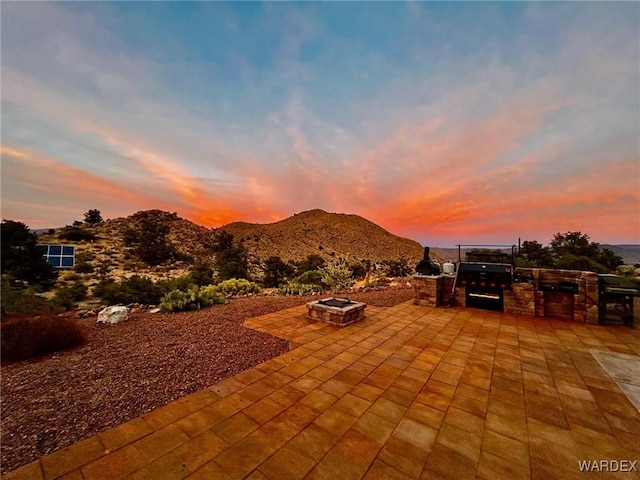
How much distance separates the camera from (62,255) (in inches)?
461

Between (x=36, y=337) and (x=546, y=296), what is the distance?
1177cm

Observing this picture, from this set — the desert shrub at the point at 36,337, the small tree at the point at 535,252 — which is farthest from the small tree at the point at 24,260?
the small tree at the point at 535,252

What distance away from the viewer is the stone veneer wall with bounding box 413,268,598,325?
6160mm

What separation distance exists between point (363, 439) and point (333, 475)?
494 millimetres

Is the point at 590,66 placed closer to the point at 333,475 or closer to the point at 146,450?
the point at 333,475

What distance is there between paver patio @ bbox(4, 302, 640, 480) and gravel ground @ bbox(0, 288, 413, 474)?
0.30 meters

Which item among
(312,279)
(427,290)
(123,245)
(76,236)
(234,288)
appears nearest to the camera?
(427,290)

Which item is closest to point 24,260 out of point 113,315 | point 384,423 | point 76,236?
point 113,315

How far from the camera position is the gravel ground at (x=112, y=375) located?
2307mm

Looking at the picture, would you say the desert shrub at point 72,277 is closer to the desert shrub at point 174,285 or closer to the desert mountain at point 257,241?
the desert mountain at point 257,241

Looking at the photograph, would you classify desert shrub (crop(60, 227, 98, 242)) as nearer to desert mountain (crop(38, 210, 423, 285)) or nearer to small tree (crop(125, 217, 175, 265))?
desert mountain (crop(38, 210, 423, 285))

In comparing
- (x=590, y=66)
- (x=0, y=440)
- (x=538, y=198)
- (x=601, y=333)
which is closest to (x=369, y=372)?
(x=0, y=440)

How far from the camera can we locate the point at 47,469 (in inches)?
72.4

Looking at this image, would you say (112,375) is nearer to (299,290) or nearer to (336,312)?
(336,312)
